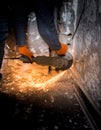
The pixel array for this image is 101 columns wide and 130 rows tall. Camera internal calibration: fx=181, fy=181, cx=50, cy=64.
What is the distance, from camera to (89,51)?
156cm

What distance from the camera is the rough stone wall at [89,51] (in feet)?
4.51

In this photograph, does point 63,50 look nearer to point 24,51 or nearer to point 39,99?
point 24,51

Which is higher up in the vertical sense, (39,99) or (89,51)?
(89,51)

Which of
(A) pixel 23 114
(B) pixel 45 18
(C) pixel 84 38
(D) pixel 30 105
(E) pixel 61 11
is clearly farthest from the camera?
(E) pixel 61 11

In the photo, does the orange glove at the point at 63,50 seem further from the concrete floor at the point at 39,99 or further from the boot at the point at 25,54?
the boot at the point at 25,54

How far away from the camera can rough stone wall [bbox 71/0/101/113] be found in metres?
1.37

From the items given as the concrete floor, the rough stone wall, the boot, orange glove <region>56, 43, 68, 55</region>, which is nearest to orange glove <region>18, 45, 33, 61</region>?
the boot

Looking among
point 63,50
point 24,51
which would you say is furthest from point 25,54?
point 63,50

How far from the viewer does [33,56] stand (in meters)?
2.19

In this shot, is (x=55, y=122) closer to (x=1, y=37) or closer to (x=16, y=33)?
(x=1, y=37)

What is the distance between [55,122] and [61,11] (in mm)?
1257

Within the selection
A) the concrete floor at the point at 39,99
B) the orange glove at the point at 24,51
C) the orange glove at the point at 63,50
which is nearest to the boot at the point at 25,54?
the orange glove at the point at 24,51

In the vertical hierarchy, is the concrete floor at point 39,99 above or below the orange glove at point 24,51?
below

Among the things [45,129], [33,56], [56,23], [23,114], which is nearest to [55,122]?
[45,129]
